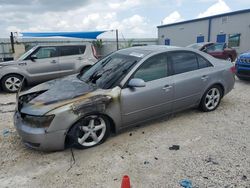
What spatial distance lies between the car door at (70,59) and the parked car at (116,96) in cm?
378

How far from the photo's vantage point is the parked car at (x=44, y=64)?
7215 millimetres

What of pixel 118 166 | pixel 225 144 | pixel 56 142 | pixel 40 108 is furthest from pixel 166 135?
pixel 40 108

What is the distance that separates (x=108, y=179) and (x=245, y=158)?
194cm

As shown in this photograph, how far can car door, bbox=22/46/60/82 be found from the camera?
24.3ft

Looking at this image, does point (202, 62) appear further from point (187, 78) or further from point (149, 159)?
point (149, 159)

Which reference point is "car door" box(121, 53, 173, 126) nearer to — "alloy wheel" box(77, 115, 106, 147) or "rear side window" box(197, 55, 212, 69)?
"alloy wheel" box(77, 115, 106, 147)

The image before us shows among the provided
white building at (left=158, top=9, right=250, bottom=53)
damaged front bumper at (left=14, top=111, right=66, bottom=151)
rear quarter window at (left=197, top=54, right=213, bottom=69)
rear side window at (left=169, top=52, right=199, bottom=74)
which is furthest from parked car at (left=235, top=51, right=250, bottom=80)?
white building at (left=158, top=9, right=250, bottom=53)

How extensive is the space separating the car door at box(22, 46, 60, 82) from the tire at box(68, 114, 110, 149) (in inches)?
193

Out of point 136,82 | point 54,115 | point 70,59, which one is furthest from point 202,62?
point 70,59

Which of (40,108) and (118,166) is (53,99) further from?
(118,166)

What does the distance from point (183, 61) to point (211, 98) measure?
1148mm

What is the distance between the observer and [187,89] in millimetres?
4230

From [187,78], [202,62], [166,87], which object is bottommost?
[166,87]

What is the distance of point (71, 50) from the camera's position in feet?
26.6
